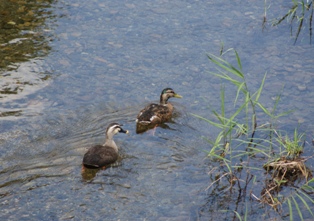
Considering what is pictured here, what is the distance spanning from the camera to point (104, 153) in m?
8.30

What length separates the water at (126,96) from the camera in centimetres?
760

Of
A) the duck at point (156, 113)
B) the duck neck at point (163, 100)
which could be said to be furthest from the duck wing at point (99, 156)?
the duck neck at point (163, 100)

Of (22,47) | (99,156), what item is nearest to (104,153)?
(99,156)

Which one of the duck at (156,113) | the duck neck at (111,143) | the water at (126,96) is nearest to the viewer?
the water at (126,96)

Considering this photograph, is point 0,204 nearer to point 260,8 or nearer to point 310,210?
point 310,210

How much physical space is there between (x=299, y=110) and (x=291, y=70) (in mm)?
1208

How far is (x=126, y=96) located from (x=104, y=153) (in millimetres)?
2017

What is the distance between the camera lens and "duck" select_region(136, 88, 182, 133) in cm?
936

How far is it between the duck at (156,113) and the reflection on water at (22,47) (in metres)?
1.90

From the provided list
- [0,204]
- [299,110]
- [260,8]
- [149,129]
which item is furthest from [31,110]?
[260,8]

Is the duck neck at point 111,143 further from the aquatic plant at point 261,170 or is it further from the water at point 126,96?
the aquatic plant at point 261,170

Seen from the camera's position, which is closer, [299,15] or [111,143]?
[111,143]

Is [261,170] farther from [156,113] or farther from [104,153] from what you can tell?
[104,153]

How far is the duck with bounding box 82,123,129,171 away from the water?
13 cm
